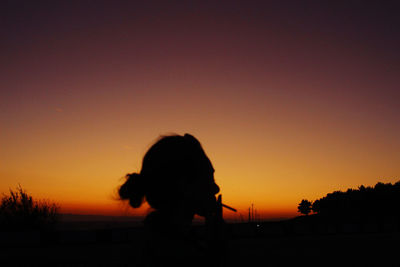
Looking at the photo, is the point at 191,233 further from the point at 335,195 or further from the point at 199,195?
the point at 335,195

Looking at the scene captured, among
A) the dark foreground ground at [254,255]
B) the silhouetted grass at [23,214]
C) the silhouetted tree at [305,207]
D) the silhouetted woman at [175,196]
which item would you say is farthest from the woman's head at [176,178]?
the silhouetted tree at [305,207]

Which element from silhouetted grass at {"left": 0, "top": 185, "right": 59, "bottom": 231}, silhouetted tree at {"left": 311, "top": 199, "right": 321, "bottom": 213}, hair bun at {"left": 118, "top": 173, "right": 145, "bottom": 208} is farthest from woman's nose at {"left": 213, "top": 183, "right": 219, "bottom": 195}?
silhouetted tree at {"left": 311, "top": 199, "right": 321, "bottom": 213}

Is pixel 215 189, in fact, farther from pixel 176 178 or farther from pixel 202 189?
pixel 176 178

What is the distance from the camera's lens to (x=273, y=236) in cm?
1752

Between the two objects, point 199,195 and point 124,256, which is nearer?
point 199,195

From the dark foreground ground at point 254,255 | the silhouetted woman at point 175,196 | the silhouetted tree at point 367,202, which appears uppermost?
the silhouetted tree at point 367,202

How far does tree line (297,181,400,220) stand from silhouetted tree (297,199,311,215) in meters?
27.0

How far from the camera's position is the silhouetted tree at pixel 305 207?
365ft

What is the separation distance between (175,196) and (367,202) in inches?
2920

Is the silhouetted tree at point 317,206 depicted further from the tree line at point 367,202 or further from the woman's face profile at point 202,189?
the woman's face profile at point 202,189

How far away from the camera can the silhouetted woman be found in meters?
1.94

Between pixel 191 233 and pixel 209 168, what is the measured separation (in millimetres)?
394

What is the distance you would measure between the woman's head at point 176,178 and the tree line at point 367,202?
57854 millimetres

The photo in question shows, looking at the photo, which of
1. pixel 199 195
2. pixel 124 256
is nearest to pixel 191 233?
pixel 199 195
